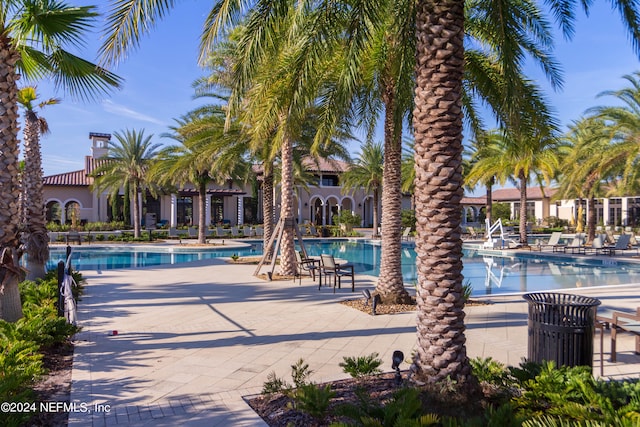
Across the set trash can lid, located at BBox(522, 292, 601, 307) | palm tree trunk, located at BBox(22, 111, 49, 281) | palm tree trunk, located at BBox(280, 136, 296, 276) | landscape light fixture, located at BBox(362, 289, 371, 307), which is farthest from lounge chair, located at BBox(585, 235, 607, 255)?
palm tree trunk, located at BBox(22, 111, 49, 281)

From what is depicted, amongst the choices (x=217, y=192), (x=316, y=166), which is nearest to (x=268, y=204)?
(x=316, y=166)

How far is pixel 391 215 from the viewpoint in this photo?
9.10m

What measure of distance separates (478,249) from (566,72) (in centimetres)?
1970

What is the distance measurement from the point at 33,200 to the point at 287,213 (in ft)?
20.7

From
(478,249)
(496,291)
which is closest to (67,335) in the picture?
(496,291)

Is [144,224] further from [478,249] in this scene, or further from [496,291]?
[496,291]

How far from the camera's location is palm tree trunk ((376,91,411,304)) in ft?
29.8

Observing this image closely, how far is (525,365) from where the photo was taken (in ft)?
14.3

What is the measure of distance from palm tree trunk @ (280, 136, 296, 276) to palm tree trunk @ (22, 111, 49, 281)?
19.6 feet

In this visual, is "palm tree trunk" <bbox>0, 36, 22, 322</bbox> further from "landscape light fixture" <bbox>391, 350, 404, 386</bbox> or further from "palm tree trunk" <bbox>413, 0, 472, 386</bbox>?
"palm tree trunk" <bbox>413, 0, 472, 386</bbox>

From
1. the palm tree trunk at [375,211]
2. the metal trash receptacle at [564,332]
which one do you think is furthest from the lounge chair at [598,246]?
the metal trash receptacle at [564,332]

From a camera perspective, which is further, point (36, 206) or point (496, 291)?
point (496, 291)

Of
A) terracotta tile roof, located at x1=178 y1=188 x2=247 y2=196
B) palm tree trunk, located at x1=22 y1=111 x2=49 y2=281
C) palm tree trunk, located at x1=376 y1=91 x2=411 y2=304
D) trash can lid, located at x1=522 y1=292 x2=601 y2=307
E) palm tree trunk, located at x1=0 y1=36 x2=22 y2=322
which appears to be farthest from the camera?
terracotta tile roof, located at x1=178 y1=188 x2=247 y2=196

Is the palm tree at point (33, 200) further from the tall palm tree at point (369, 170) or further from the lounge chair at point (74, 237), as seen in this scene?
the tall palm tree at point (369, 170)
